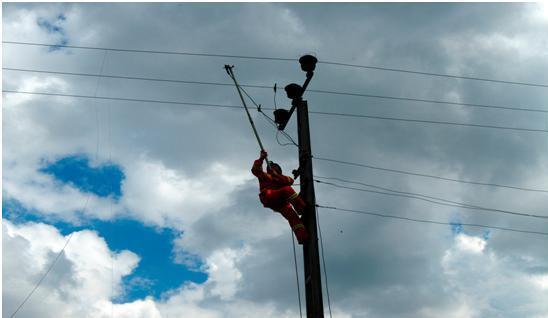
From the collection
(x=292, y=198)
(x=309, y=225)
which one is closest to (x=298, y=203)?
(x=292, y=198)

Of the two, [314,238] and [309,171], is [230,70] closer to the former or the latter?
[309,171]

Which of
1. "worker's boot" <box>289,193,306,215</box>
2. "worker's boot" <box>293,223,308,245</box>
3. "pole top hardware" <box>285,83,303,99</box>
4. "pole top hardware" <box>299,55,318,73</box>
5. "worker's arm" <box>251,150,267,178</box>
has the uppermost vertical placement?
"pole top hardware" <box>299,55,318,73</box>

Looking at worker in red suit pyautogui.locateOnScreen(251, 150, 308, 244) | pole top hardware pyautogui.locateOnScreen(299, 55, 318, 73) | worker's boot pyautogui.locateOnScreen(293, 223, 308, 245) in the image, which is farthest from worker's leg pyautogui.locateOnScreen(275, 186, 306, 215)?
pole top hardware pyautogui.locateOnScreen(299, 55, 318, 73)

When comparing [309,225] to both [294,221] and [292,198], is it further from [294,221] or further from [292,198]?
[292,198]

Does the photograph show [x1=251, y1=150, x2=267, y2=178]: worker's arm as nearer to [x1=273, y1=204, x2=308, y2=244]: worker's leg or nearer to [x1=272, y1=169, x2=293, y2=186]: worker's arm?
[x1=272, y1=169, x2=293, y2=186]: worker's arm

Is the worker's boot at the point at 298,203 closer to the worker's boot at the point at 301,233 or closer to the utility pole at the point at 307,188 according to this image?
the utility pole at the point at 307,188

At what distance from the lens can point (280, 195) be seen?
7.22 meters

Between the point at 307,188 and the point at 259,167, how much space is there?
0.99 m

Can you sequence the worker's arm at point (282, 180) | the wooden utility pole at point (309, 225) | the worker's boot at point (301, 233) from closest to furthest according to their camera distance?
1. the wooden utility pole at point (309, 225)
2. the worker's boot at point (301, 233)
3. the worker's arm at point (282, 180)

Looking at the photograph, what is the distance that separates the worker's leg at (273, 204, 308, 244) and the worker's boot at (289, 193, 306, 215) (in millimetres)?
87

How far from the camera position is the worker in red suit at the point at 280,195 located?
693cm

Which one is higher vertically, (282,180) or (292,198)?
(282,180)

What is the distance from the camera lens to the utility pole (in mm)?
6180

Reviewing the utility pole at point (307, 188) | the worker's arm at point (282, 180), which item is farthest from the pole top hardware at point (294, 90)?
the worker's arm at point (282, 180)
